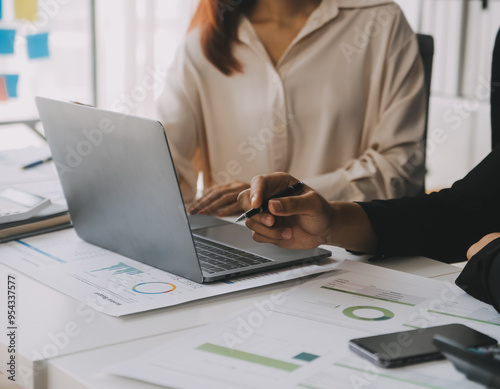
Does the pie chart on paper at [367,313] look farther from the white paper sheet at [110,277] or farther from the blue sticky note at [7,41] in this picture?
the blue sticky note at [7,41]

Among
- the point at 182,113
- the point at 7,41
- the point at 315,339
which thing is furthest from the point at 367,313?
the point at 7,41

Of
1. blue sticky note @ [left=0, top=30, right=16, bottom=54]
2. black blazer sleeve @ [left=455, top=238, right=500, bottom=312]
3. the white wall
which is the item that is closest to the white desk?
black blazer sleeve @ [left=455, top=238, right=500, bottom=312]

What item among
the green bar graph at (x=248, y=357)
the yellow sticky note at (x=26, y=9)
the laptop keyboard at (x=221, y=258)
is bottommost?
the laptop keyboard at (x=221, y=258)

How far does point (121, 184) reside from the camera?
991 mm

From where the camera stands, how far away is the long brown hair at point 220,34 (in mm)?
1789

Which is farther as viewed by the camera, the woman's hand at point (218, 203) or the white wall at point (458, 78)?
the white wall at point (458, 78)

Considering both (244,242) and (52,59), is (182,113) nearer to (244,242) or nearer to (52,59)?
(244,242)

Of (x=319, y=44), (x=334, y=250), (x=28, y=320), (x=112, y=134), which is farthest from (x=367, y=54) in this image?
(x=28, y=320)

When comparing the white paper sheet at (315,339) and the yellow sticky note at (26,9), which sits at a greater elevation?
the yellow sticky note at (26,9)

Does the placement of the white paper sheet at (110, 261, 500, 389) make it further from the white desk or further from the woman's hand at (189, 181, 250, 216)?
the woman's hand at (189, 181, 250, 216)

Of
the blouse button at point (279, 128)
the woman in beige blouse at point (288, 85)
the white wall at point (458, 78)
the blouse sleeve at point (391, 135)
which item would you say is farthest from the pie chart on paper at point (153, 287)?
the white wall at point (458, 78)

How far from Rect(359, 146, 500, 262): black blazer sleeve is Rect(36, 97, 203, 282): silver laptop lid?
347 millimetres

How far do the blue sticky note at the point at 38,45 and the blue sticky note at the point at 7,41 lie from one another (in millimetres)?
75

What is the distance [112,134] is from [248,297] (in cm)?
29
